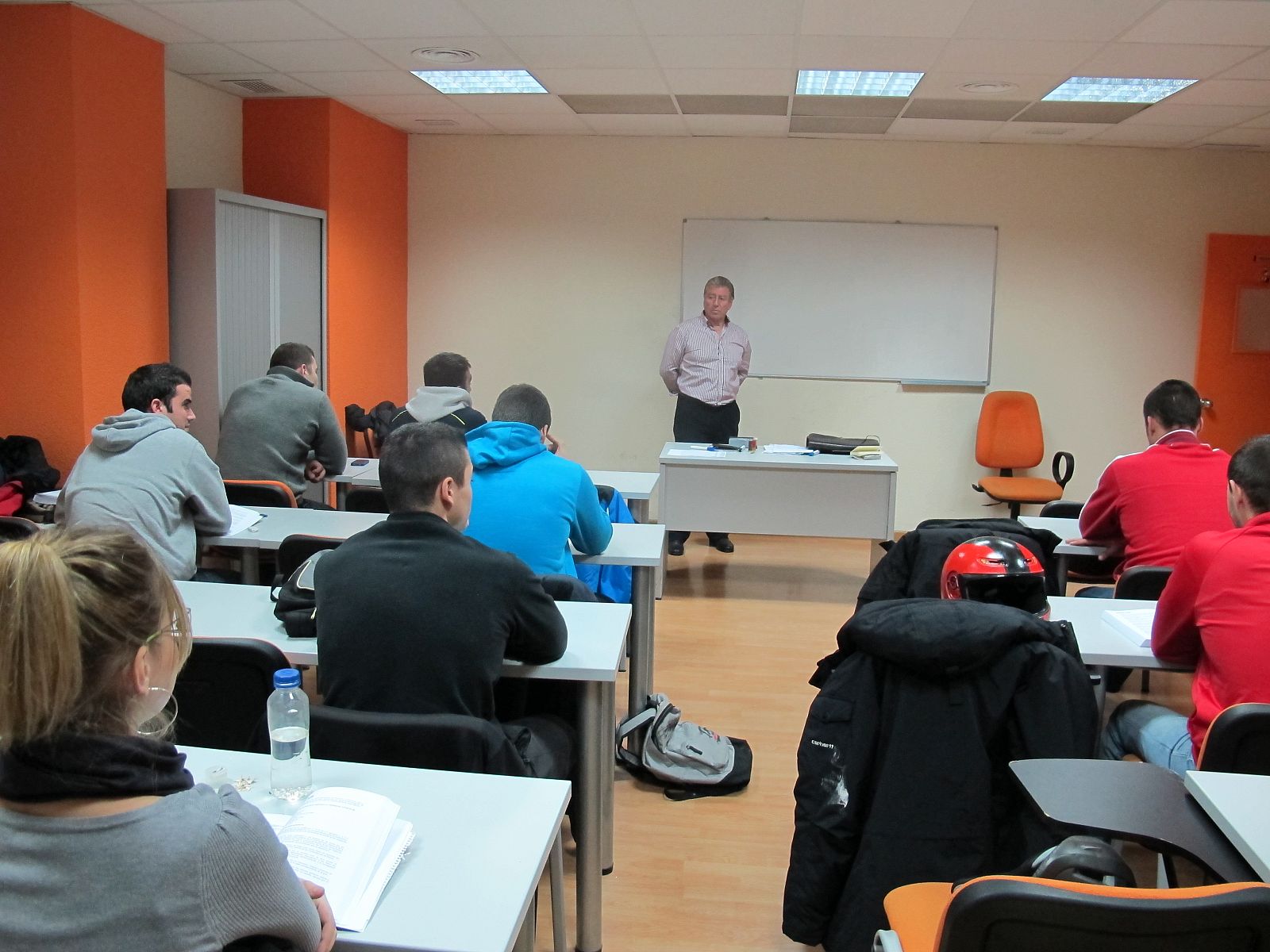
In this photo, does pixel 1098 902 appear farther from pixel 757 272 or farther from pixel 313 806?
pixel 757 272

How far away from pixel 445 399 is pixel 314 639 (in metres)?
1.86

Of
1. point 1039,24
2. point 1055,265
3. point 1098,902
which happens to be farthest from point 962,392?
point 1098,902

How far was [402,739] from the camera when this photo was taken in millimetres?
1792

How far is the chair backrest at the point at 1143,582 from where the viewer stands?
3.21 m

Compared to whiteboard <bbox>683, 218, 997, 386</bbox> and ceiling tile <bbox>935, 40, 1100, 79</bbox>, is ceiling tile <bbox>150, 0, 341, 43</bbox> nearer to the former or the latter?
ceiling tile <bbox>935, 40, 1100, 79</bbox>

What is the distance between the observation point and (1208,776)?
5.71 feet

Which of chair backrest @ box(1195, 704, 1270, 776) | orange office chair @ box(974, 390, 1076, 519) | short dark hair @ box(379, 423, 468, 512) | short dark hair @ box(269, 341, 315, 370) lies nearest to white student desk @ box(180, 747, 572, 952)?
short dark hair @ box(379, 423, 468, 512)

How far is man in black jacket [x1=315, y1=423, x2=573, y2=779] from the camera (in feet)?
6.56

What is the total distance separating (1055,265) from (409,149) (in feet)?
15.2

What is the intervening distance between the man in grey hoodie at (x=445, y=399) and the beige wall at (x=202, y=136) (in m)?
2.38

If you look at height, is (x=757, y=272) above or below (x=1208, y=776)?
above

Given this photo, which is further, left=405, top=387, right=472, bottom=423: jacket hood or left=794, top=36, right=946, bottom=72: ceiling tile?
left=794, top=36, right=946, bottom=72: ceiling tile

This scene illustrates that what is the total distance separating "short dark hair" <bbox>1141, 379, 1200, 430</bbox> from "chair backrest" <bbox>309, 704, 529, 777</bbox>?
287 cm

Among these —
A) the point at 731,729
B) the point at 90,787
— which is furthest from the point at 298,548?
the point at 90,787
